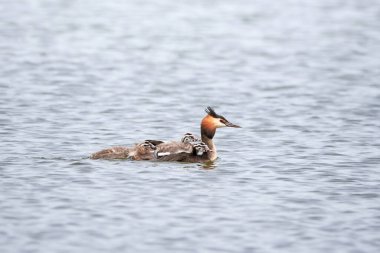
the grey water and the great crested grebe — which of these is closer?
the grey water

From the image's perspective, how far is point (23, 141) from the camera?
18.0 m

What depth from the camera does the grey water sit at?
43.1ft

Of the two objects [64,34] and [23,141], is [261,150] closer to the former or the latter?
[23,141]

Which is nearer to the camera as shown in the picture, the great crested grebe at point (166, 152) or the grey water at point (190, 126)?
the grey water at point (190, 126)

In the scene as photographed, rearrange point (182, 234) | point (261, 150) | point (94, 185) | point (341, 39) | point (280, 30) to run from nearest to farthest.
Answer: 1. point (182, 234)
2. point (94, 185)
3. point (261, 150)
4. point (341, 39)
5. point (280, 30)

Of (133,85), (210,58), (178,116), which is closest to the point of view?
(178,116)

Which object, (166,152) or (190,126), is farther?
(190,126)

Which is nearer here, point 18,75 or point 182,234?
point 182,234

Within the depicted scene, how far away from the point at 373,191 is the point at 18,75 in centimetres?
1170

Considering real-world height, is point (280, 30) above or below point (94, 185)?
above

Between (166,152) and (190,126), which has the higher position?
(190,126)

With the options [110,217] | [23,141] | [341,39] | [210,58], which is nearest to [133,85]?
[210,58]

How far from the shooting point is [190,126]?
20.0 metres

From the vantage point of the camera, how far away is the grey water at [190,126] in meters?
13.1
